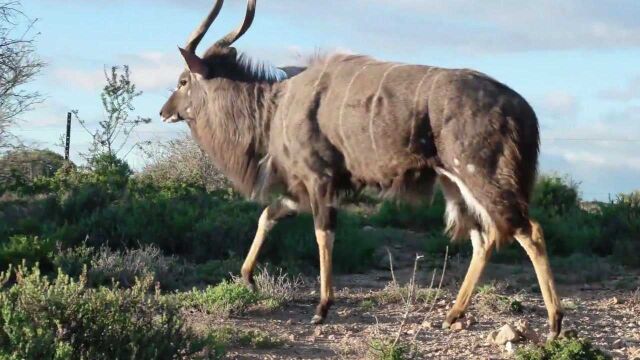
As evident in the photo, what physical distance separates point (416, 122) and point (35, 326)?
12.1ft

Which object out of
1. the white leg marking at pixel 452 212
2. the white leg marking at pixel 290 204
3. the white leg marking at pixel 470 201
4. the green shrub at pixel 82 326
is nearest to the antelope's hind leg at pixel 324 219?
the white leg marking at pixel 290 204

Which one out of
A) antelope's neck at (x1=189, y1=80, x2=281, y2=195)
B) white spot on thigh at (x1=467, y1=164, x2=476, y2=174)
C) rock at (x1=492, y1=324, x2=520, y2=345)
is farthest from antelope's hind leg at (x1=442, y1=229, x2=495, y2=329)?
antelope's neck at (x1=189, y1=80, x2=281, y2=195)

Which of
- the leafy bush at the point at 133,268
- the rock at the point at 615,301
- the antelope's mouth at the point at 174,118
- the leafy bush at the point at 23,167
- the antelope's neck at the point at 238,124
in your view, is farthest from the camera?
the leafy bush at the point at 23,167

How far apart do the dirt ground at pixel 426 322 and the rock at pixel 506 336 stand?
0.05 m

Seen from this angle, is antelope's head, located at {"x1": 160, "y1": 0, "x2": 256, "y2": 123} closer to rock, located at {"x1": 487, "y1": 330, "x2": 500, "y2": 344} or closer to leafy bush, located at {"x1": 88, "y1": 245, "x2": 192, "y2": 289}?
leafy bush, located at {"x1": 88, "y1": 245, "x2": 192, "y2": 289}

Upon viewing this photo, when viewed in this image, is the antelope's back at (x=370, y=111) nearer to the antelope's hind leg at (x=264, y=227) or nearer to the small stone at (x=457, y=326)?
the antelope's hind leg at (x=264, y=227)

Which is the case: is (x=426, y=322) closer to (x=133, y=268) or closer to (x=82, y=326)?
(x=133, y=268)

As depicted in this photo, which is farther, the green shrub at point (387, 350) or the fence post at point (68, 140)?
the fence post at point (68, 140)

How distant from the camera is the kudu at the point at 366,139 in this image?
816 centimetres

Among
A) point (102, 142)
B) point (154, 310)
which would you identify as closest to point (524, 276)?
point (154, 310)

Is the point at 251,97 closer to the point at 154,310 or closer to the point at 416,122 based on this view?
the point at 416,122

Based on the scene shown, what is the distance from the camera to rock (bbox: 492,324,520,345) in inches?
301

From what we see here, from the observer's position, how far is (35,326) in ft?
19.2

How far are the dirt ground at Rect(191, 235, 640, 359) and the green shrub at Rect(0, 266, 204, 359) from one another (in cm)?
102
